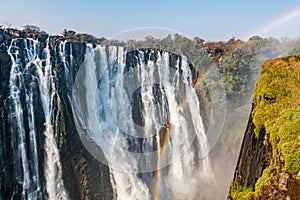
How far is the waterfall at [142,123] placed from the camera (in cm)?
1508

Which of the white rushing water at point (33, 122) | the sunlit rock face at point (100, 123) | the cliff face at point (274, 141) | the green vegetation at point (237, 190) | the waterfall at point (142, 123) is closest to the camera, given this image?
the cliff face at point (274, 141)

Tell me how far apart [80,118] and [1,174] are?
175 inches

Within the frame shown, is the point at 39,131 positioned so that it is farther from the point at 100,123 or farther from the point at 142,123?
the point at 142,123

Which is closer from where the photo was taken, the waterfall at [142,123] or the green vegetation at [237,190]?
the green vegetation at [237,190]

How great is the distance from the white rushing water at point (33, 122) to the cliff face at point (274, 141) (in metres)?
8.23

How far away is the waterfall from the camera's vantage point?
15079 mm

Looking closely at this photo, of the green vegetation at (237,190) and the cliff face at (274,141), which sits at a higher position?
the cliff face at (274,141)

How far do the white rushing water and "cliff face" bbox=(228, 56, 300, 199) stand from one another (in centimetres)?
823

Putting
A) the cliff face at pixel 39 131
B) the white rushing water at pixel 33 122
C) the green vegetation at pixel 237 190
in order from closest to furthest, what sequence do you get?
the green vegetation at pixel 237 190 → the cliff face at pixel 39 131 → the white rushing water at pixel 33 122

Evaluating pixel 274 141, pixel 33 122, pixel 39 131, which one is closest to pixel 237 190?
pixel 274 141

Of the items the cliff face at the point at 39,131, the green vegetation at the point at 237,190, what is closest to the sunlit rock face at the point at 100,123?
the cliff face at the point at 39,131

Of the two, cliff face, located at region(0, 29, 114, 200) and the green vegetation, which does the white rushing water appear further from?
the green vegetation

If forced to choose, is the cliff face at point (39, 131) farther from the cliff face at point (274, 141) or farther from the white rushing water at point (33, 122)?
the cliff face at point (274, 141)

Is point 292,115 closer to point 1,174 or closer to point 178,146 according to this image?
point 1,174
